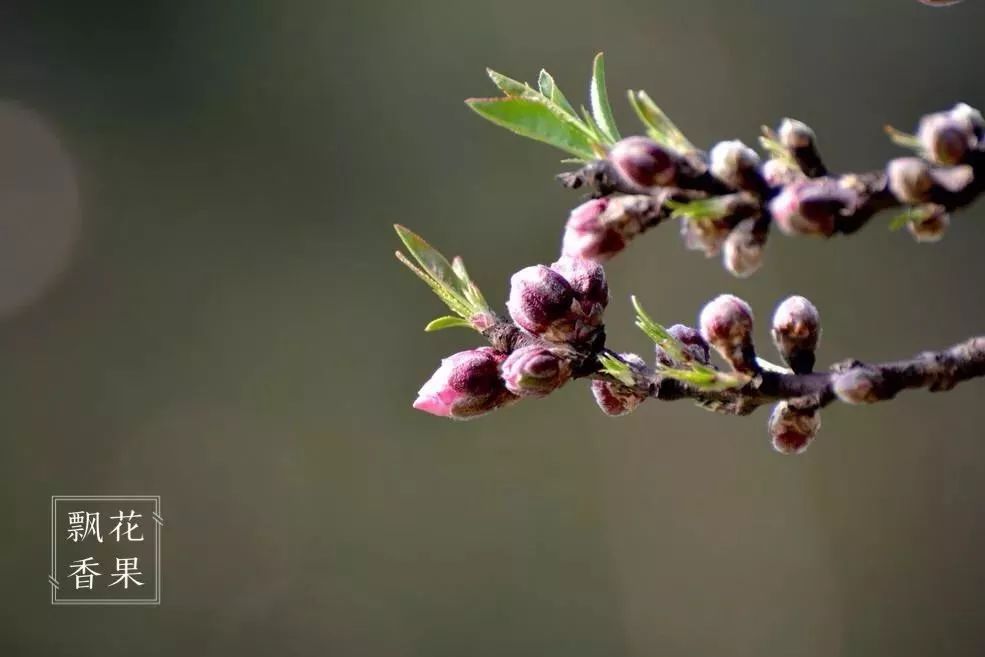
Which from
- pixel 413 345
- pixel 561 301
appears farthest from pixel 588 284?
pixel 413 345

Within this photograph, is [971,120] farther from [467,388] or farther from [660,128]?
[467,388]

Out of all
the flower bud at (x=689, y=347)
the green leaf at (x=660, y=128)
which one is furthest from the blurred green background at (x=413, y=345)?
the green leaf at (x=660, y=128)

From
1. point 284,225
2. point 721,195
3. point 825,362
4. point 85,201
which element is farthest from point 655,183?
point 85,201

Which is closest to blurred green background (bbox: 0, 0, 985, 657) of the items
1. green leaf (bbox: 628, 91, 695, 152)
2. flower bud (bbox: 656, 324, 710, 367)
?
flower bud (bbox: 656, 324, 710, 367)

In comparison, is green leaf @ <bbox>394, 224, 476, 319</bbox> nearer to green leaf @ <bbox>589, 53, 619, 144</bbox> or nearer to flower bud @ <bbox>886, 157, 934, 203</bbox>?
green leaf @ <bbox>589, 53, 619, 144</bbox>

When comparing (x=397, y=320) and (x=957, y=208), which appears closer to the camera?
(x=957, y=208)

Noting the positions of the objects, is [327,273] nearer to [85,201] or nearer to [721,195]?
[85,201]

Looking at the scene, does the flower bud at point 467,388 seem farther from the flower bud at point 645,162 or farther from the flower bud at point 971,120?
the flower bud at point 971,120

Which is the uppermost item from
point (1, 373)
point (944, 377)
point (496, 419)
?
point (1, 373)
